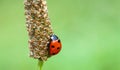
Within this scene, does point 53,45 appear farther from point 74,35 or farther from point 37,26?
point 74,35

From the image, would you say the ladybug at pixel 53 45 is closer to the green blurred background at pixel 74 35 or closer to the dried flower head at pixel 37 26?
the dried flower head at pixel 37 26

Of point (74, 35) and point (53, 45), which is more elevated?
point (53, 45)

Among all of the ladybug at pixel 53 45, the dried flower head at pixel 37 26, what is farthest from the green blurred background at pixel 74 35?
the dried flower head at pixel 37 26

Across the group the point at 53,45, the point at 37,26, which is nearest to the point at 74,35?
the point at 53,45

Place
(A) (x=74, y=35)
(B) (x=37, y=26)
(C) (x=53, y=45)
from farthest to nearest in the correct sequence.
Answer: (A) (x=74, y=35) → (C) (x=53, y=45) → (B) (x=37, y=26)

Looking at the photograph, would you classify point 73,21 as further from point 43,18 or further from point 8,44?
point 43,18

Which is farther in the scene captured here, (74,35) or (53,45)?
(74,35)

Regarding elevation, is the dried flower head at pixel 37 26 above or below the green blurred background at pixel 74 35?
above
